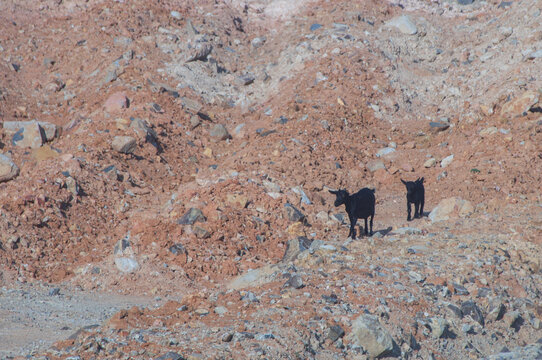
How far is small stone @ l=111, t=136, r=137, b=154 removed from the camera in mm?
15438

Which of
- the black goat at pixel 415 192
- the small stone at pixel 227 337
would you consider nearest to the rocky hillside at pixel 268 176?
the small stone at pixel 227 337

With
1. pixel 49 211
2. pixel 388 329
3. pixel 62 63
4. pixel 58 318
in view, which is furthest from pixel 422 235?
pixel 62 63

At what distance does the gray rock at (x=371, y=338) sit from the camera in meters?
6.83

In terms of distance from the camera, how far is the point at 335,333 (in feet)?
22.6

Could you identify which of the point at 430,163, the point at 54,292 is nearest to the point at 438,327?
the point at 54,292

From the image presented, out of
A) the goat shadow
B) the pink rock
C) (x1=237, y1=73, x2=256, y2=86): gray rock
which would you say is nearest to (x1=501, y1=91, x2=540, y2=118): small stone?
the goat shadow

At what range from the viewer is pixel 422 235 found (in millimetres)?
11070

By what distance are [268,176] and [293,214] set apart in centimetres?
172

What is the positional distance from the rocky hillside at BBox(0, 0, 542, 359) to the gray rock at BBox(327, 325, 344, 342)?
0.02m

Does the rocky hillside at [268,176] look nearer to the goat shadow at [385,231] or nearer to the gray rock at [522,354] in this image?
the gray rock at [522,354]

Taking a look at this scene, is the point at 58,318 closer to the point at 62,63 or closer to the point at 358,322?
the point at 358,322

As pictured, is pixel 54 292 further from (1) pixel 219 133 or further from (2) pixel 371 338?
(1) pixel 219 133

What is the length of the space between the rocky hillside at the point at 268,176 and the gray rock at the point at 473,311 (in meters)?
0.02

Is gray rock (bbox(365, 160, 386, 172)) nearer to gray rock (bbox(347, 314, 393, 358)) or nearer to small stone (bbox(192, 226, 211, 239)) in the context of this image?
small stone (bbox(192, 226, 211, 239))
